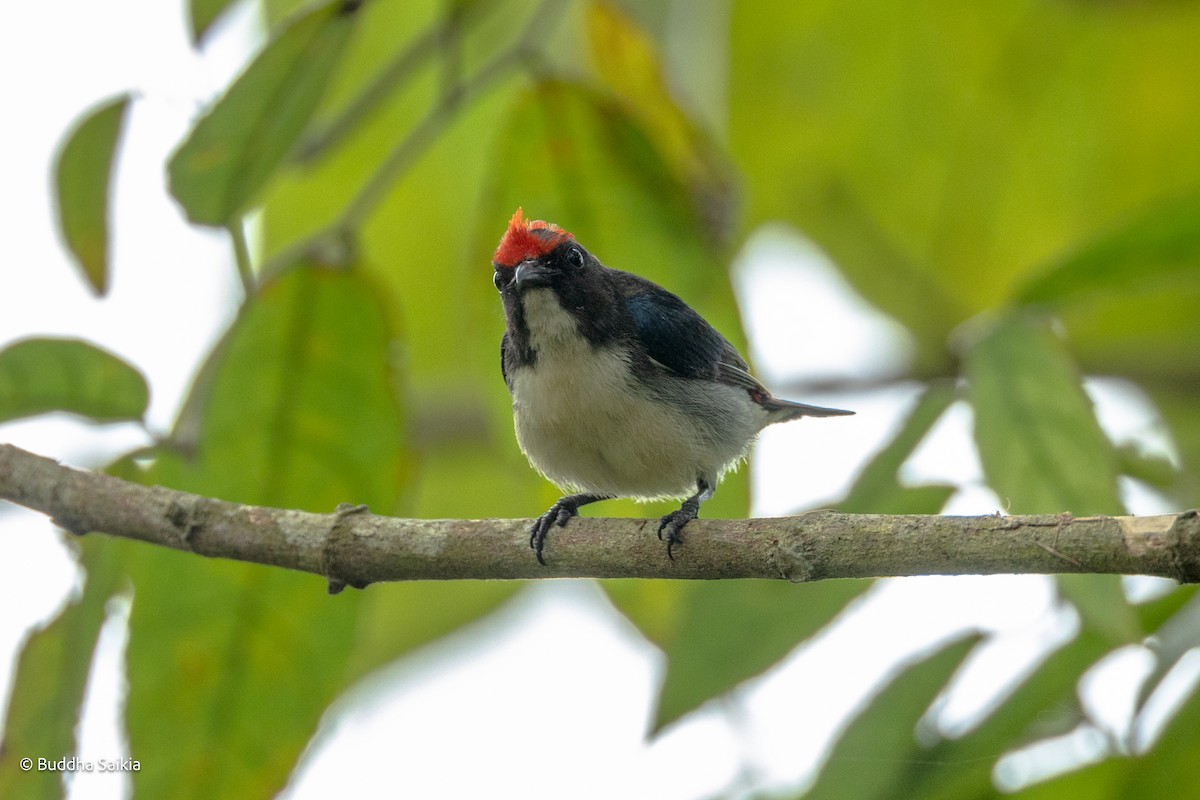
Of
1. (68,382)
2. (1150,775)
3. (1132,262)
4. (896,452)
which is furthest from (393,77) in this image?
(1150,775)

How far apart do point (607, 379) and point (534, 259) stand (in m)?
0.43

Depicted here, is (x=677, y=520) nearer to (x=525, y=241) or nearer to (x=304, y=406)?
(x=304, y=406)

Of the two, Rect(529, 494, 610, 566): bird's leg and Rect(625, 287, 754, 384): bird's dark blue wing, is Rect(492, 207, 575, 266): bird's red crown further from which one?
Rect(529, 494, 610, 566): bird's leg

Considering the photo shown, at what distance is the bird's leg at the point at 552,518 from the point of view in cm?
271

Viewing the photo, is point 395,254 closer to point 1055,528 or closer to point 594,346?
point 594,346

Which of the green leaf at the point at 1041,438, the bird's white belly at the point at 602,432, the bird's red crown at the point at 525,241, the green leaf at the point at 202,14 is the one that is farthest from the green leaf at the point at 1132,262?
the green leaf at the point at 202,14

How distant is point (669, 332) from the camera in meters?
3.99

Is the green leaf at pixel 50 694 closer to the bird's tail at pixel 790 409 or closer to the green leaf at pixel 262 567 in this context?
the green leaf at pixel 262 567

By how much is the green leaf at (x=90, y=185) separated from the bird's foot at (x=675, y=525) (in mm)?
1404

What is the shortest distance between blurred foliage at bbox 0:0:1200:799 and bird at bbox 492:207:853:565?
15.9 inches

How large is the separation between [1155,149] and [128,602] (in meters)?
3.26

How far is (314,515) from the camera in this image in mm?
2771

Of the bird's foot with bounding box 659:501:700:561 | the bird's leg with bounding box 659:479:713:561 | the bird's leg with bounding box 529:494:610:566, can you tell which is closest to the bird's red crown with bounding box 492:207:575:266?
the bird's leg with bounding box 529:494:610:566

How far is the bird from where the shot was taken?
378 cm
